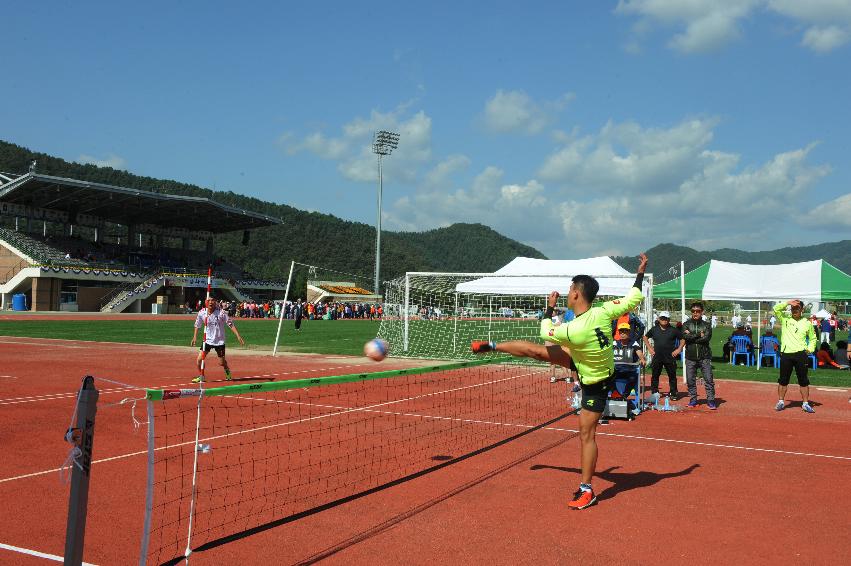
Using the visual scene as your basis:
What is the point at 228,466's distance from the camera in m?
7.80

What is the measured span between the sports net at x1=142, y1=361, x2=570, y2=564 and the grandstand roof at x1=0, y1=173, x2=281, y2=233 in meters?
55.1

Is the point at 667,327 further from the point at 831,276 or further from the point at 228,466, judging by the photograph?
the point at 831,276

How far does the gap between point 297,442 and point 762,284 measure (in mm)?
19700

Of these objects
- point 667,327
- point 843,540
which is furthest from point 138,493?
point 667,327

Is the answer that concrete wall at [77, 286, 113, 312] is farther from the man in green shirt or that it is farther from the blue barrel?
the man in green shirt

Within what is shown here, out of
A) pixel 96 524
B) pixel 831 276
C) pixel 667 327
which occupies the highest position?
pixel 831 276

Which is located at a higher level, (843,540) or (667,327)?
(667,327)

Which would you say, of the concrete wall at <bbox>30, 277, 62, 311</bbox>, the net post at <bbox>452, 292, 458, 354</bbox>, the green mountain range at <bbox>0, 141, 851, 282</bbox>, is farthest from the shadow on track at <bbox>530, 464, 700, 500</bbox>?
the green mountain range at <bbox>0, 141, 851, 282</bbox>

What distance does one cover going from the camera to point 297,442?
9.13 metres

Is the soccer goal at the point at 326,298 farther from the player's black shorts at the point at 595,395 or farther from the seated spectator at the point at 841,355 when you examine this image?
the player's black shorts at the point at 595,395

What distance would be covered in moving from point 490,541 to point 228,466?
355 cm

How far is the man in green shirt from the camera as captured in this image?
12773mm

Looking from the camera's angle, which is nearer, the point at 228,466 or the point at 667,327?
the point at 228,466

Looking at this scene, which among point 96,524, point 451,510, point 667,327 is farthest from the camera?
point 667,327
